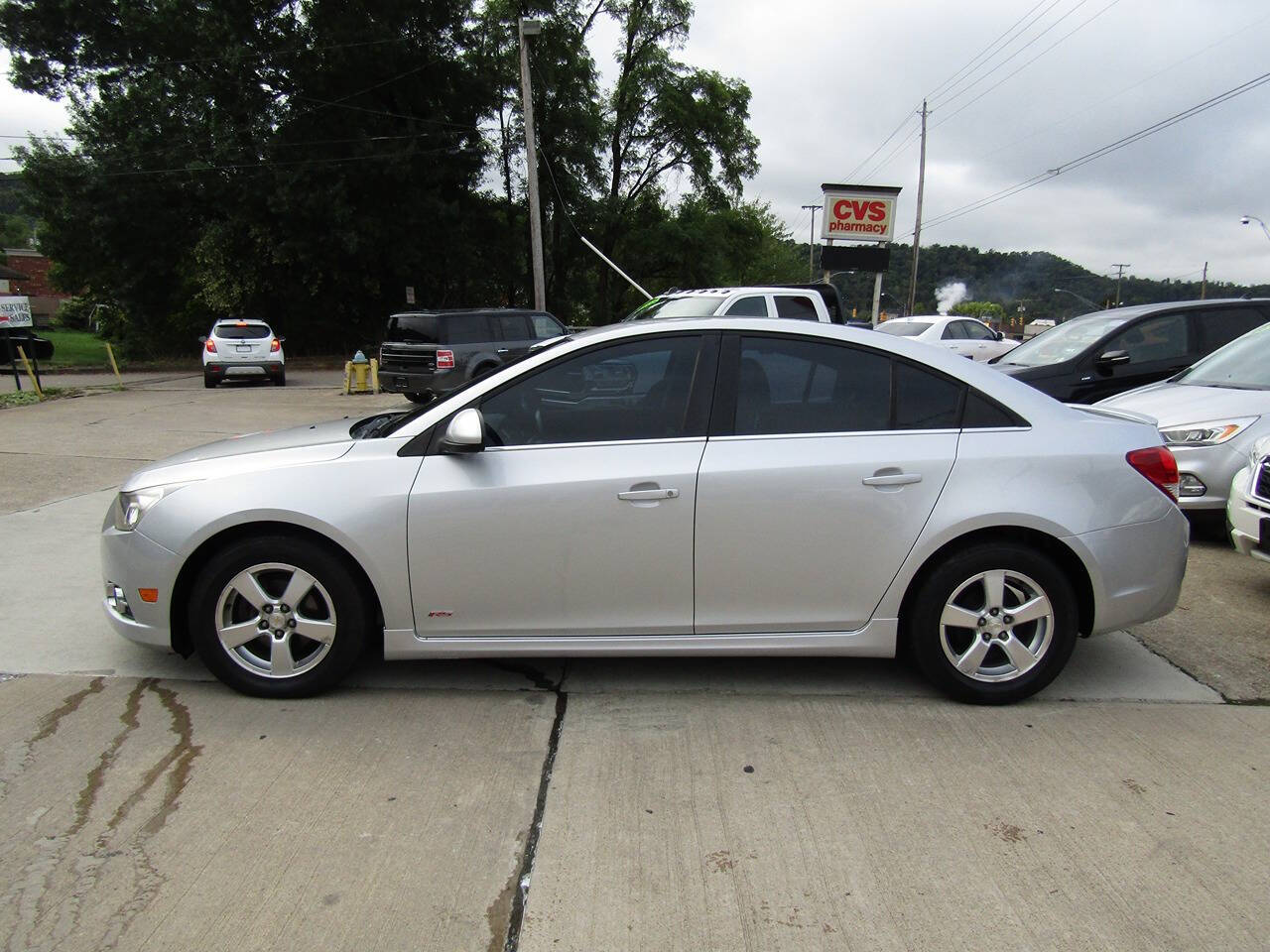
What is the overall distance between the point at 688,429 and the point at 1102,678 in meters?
2.29

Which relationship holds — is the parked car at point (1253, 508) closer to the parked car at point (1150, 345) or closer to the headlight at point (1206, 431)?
the headlight at point (1206, 431)

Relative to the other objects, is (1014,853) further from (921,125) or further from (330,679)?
(921,125)

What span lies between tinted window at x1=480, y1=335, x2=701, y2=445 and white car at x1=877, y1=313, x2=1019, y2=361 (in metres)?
14.7

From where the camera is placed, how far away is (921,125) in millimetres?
36625

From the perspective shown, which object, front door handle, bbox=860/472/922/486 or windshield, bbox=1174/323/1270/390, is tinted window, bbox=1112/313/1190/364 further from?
front door handle, bbox=860/472/922/486

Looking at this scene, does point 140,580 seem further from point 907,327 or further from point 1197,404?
point 907,327

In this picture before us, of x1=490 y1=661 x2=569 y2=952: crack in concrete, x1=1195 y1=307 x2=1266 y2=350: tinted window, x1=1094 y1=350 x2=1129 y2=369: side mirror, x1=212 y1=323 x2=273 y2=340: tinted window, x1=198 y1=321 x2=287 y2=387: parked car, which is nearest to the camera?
x1=490 y1=661 x2=569 y2=952: crack in concrete

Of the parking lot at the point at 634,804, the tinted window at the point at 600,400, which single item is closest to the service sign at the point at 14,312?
the parking lot at the point at 634,804

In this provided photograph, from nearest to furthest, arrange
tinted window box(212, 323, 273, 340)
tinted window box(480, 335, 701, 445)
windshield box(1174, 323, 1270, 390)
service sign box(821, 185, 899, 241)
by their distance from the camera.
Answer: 1. tinted window box(480, 335, 701, 445)
2. windshield box(1174, 323, 1270, 390)
3. service sign box(821, 185, 899, 241)
4. tinted window box(212, 323, 273, 340)

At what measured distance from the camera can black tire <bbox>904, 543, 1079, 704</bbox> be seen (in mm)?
3637

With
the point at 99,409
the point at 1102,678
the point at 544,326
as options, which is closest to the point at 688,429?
the point at 1102,678

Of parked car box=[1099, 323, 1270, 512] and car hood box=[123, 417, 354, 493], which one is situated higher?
car hood box=[123, 417, 354, 493]

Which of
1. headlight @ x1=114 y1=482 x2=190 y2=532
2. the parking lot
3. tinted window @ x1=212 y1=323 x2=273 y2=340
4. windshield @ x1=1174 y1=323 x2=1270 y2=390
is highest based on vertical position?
windshield @ x1=1174 y1=323 x2=1270 y2=390

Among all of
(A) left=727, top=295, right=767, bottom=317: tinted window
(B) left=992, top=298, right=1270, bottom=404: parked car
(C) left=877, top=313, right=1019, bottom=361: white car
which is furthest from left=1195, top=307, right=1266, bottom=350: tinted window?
(C) left=877, top=313, right=1019, bottom=361: white car
